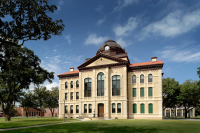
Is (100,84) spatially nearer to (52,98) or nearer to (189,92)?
(189,92)

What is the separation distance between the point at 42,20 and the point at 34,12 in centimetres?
95

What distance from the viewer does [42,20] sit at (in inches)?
633

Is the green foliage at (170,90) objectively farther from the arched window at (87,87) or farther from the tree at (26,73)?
the tree at (26,73)

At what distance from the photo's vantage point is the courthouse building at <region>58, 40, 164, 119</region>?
1554 inches

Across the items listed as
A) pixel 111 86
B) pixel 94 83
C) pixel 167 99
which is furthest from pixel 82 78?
pixel 167 99

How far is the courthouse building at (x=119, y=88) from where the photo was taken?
39469mm

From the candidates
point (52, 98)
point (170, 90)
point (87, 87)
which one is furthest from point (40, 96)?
point (170, 90)

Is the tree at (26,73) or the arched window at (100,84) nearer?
the tree at (26,73)

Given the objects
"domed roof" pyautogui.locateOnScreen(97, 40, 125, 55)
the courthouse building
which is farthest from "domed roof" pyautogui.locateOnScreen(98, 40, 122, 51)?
the courthouse building

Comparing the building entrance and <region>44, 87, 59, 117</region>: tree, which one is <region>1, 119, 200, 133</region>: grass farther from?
<region>44, 87, 59, 117</region>: tree

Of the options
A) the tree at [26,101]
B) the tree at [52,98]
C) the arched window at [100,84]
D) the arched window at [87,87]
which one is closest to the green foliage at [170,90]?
the arched window at [100,84]

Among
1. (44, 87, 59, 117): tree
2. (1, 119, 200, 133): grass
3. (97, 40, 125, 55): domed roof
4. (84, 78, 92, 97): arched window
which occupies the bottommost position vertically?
(44, 87, 59, 117): tree

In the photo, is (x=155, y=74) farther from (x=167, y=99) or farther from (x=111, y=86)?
(x=167, y=99)

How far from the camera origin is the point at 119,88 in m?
41.6
